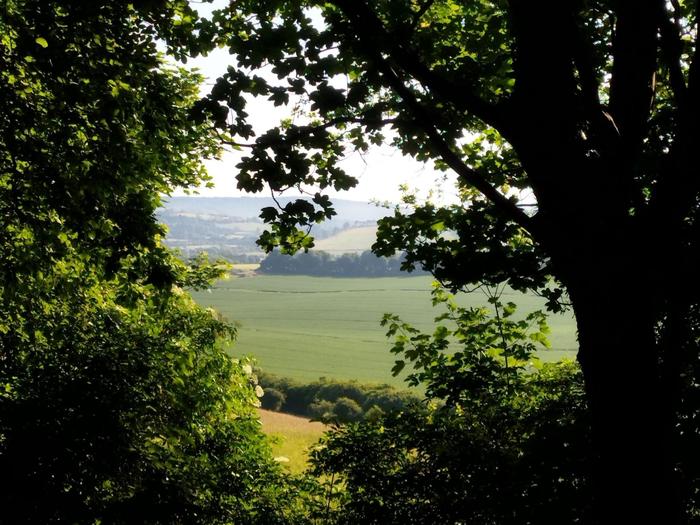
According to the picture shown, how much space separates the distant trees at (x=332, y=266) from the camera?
13751 centimetres

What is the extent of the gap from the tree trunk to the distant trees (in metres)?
127

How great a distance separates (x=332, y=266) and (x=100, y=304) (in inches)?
5423

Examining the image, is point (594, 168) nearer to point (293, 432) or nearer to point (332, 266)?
point (293, 432)

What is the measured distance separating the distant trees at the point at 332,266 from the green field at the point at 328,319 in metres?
3.95

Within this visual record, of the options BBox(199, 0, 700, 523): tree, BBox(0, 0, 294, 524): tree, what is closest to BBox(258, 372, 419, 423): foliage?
BBox(0, 0, 294, 524): tree

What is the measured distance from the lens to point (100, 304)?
9.51 meters

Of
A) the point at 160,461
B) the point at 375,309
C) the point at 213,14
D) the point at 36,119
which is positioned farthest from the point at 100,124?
the point at 375,309

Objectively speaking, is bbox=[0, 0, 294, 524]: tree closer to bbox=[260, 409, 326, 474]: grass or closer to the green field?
bbox=[260, 409, 326, 474]: grass

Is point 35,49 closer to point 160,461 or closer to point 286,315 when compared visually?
point 160,461

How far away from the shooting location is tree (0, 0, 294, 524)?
6.25 m

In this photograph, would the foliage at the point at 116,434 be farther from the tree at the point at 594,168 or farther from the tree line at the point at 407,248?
the tree at the point at 594,168

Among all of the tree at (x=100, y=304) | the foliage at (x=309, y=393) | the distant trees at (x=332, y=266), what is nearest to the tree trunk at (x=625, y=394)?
the tree at (x=100, y=304)

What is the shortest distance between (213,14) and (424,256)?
345 cm

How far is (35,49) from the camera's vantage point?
5738 mm
